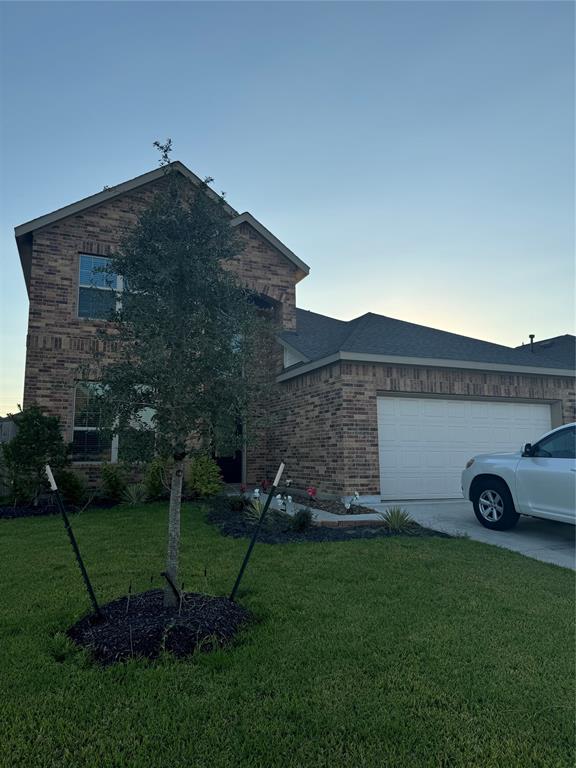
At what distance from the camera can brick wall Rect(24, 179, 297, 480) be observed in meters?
11.2

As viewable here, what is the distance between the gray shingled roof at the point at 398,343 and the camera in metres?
10.6

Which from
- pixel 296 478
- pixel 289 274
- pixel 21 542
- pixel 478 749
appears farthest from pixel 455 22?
pixel 21 542

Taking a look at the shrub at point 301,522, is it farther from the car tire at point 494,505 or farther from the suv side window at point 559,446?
the suv side window at point 559,446

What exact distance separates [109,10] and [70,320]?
6.57 meters

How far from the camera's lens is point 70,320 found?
38.4 feet

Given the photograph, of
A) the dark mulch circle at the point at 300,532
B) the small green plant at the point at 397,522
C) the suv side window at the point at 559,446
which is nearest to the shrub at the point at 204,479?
the dark mulch circle at the point at 300,532

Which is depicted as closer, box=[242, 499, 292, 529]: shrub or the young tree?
the young tree

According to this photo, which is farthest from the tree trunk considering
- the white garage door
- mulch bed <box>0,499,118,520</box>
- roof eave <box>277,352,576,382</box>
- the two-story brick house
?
the white garage door

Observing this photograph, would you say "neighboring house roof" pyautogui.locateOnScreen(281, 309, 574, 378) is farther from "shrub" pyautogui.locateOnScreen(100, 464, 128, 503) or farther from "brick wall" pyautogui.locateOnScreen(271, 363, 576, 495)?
"shrub" pyautogui.locateOnScreen(100, 464, 128, 503)

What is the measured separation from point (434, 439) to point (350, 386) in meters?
2.49

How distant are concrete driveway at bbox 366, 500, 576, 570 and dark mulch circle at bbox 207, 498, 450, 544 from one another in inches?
24.6

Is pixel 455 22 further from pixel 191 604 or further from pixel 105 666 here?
pixel 105 666

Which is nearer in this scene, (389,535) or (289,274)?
(389,535)

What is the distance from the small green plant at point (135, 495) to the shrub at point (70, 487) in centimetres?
93
